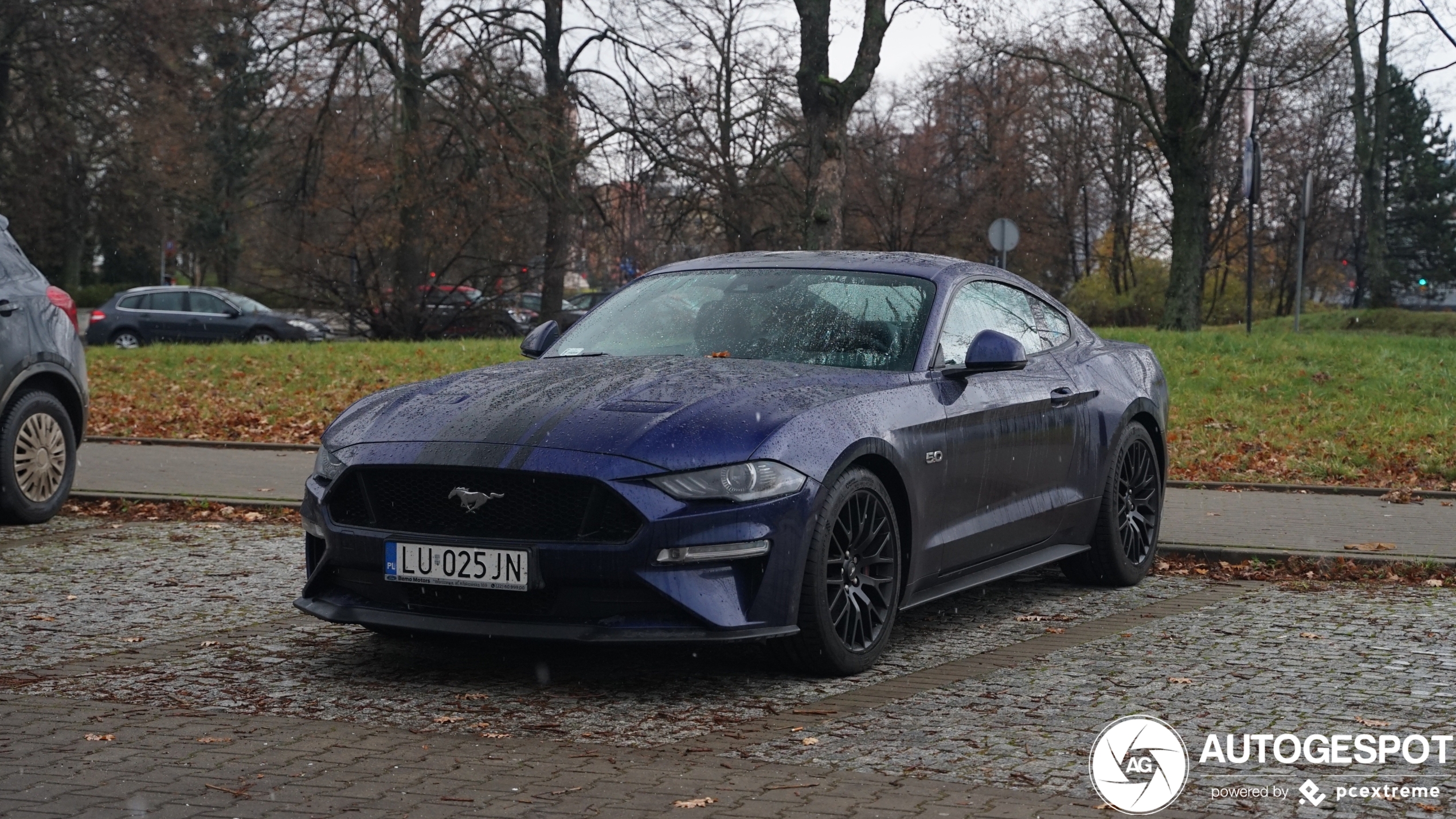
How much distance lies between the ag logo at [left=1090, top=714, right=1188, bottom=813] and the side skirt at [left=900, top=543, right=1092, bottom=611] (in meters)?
1.27

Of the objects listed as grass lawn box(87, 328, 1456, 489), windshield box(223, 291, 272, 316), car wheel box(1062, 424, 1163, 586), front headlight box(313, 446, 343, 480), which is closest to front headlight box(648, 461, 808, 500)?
front headlight box(313, 446, 343, 480)

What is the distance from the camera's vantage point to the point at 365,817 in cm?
407

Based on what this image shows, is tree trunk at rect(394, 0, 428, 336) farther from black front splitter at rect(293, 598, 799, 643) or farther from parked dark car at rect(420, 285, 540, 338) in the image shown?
black front splitter at rect(293, 598, 799, 643)

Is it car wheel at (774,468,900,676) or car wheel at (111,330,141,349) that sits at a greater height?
car wheel at (111,330,141,349)

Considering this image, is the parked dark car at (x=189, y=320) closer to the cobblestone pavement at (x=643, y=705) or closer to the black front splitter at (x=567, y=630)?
the cobblestone pavement at (x=643, y=705)

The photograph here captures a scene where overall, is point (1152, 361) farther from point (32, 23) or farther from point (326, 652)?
point (32, 23)

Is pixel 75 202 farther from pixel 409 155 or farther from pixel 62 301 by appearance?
Result: pixel 62 301

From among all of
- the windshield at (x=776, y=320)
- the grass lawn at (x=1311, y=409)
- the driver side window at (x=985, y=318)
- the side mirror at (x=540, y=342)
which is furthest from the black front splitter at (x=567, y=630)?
the grass lawn at (x=1311, y=409)

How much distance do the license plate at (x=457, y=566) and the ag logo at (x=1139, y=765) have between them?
1.88 meters

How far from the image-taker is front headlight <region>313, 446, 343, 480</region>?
5.79 m

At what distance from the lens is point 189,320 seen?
120 ft

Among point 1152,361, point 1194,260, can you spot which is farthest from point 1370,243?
point 1152,361

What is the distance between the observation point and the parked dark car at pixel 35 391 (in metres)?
9.34

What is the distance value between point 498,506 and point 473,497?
3.3 inches
